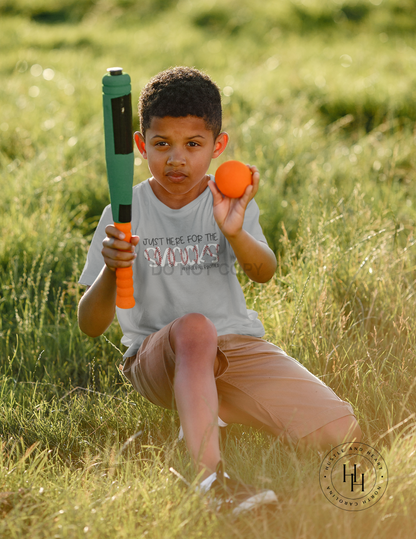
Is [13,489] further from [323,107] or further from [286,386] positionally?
[323,107]

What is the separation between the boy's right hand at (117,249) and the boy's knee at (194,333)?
258 millimetres

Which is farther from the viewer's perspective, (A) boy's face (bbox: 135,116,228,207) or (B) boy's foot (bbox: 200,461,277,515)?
(A) boy's face (bbox: 135,116,228,207)

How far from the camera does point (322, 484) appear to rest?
1666 mm

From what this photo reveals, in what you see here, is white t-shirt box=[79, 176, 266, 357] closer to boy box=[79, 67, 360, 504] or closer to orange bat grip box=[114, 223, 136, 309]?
boy box=[79, 67, 360, 504]

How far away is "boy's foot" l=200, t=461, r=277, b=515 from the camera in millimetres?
1545

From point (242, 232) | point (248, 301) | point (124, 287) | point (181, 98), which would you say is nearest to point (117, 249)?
point (124, 287)


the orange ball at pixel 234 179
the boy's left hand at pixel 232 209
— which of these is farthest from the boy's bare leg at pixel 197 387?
the orange ball at pixel 234 179

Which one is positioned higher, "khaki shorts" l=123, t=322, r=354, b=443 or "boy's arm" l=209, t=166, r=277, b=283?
"boy's arm" l=209, t=166, r=277, b=283

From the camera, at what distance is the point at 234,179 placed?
1880 millimetres

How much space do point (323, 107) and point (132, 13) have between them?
5.93 meters

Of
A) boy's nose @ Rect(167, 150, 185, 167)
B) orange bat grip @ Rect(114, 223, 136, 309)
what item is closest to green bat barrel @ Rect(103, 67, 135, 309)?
orange bat grip @ Rect(114, 223, 136, 309)

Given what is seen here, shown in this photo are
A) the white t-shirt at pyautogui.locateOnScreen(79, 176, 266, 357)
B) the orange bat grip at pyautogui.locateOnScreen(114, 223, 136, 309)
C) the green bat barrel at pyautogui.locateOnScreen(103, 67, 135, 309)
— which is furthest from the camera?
the white t-shirt at pyautogui.locateOnScreen(79, 176, 266, 357)

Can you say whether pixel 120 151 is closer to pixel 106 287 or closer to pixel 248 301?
pixel 106 287

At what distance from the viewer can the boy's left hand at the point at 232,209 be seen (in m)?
1.88
